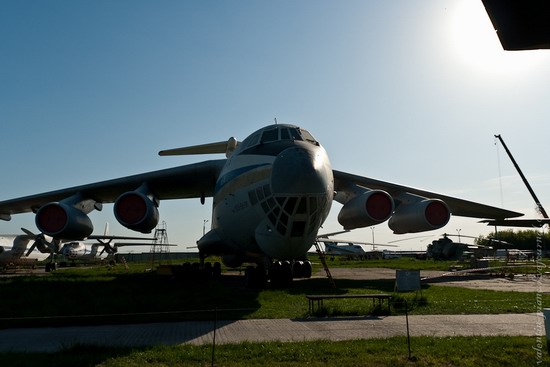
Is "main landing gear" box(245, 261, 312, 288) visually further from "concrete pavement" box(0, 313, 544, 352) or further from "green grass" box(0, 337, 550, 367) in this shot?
"green grass" box(0, 337, 550, 367)

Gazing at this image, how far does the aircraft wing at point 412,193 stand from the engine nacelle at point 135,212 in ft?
20.2

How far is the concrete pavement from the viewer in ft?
22.3

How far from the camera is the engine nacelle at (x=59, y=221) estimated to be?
45.1 ft

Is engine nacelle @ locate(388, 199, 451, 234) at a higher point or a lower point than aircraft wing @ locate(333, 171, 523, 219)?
lower

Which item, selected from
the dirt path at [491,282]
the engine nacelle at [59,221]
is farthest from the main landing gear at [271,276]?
the dirt path at [491,282]

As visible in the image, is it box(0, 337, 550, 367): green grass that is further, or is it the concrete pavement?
the concrete pavement

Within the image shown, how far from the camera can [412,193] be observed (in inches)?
654

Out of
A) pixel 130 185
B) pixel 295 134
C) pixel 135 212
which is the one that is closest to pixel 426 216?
pixel 295 134

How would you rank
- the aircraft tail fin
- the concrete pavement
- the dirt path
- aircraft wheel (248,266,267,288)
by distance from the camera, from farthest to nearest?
the aircraft tail fin
the dirt path
aircraft wheel (248,266,267,288)
the concrete pavement

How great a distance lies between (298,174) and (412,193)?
9.37m

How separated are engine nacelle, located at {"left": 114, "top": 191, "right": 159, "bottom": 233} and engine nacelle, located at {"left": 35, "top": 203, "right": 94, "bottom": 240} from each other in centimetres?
166

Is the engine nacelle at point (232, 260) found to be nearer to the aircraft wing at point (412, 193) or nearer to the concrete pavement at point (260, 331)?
the aircraft wing at point (412, 193)

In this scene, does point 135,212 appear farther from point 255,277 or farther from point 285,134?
point 285,134

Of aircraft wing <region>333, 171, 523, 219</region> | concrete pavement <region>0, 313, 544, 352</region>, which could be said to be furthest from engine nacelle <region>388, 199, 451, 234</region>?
concrete pavement <region>0, 313, 544, 352</region>
